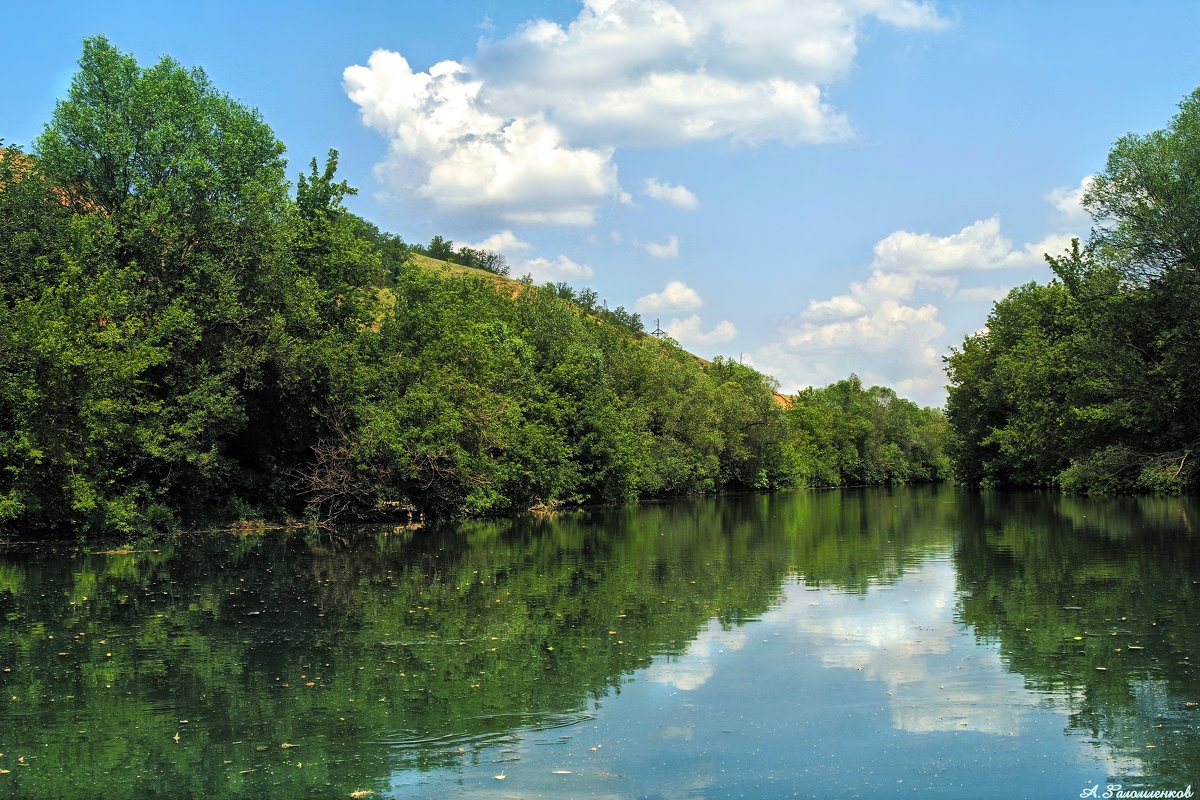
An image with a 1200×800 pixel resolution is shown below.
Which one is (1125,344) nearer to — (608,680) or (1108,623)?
(1108,623)

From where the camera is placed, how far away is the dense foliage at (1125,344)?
4809 centimetres

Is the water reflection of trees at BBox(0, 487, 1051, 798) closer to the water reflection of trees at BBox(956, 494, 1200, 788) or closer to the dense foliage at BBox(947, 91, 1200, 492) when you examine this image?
the water reflection of trees at BBox(956, 494, 1200, 788)

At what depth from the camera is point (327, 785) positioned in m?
8.69

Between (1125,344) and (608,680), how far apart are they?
53.8 m

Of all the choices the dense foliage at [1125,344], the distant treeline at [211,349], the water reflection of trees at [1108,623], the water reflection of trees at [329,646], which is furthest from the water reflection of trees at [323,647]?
the dense foliage at [1125,344]

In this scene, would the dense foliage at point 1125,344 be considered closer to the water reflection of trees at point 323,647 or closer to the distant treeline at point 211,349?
the water reflection of trees at point 323,647

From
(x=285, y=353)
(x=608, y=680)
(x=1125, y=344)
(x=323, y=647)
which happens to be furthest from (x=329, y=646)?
(x=1125, y=344)

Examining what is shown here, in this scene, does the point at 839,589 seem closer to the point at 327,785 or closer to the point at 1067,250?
the point at 327,785

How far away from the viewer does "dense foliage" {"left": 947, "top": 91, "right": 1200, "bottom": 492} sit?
48.1m

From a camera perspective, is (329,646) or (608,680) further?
(329,646)

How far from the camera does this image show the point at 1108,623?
16.1m

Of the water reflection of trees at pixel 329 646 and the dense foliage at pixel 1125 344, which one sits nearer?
the water reflection of trees at pixel 329 646

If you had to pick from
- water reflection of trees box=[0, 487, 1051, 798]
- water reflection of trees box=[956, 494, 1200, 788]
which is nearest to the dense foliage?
water reflection of trees box=[956, 494, 1200, 788]

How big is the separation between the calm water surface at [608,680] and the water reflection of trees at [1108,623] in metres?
0.07
